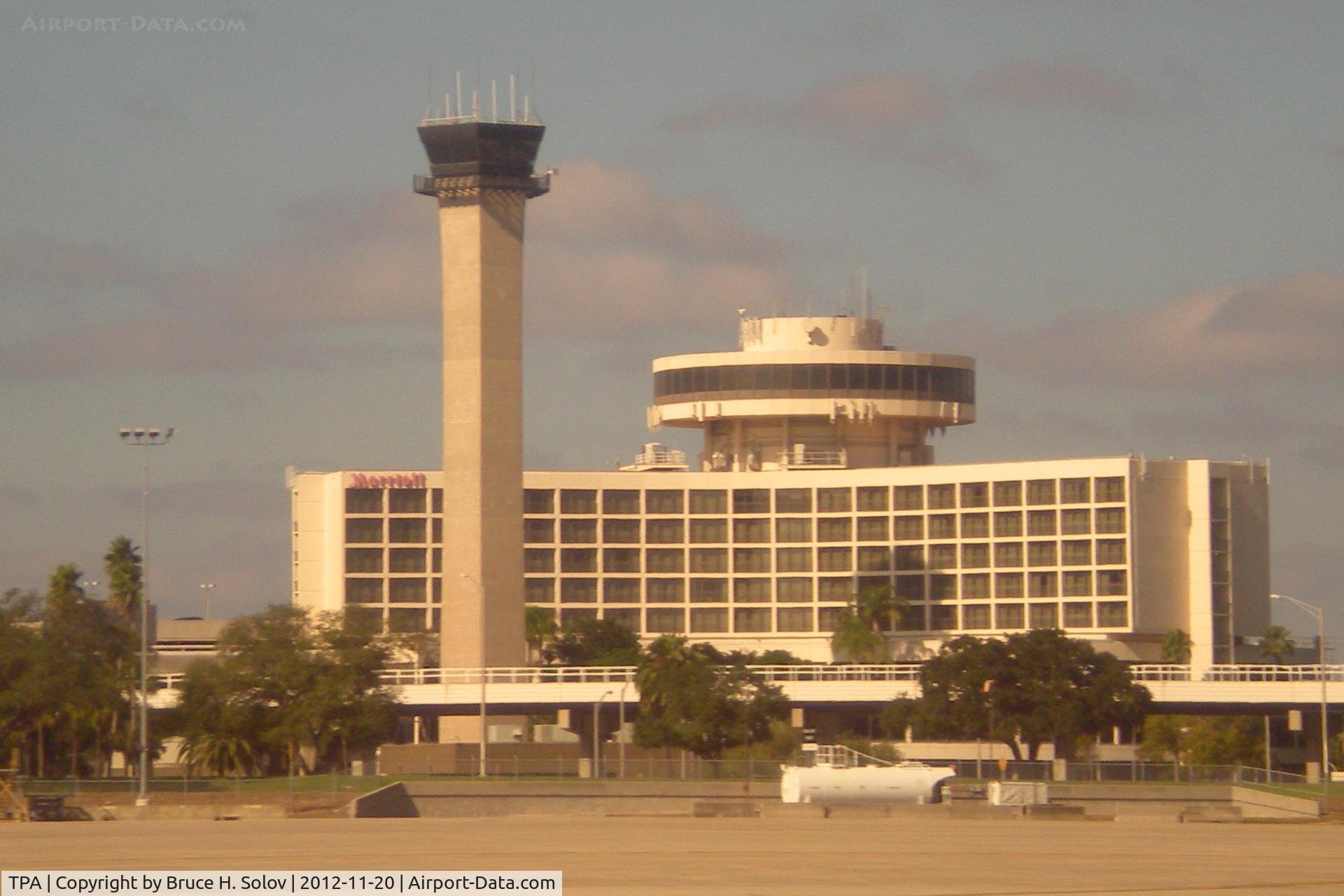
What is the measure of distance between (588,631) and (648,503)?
18976 mm

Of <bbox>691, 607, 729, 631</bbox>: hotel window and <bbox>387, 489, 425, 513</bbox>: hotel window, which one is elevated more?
<bbox>387, 489, 425, 513</bbox>: hotel window

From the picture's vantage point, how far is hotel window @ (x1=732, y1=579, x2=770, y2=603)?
196 m

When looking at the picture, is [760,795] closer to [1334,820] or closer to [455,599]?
[1334,820]

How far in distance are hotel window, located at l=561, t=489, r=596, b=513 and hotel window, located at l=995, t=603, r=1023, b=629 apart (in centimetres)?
3448

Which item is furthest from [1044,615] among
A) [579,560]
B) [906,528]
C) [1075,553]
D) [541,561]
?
[541,561]

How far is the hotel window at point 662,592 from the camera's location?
19512 cm

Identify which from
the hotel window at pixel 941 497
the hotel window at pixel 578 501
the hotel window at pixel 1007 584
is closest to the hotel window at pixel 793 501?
the hotel window at pixel 941 497

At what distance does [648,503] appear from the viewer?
196 m

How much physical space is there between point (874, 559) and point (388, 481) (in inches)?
1616

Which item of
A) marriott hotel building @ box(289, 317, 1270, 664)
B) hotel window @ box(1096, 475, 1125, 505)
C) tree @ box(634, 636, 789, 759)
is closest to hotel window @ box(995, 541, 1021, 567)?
marriott hotel building @ box(289, 317, 1270, 664)

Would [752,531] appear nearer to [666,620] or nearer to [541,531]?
[666,620]

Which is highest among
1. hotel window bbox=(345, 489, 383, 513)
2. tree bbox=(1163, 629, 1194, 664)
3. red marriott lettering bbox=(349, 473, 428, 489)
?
red marriott lettering bbox=(349, 473, 428, 489)

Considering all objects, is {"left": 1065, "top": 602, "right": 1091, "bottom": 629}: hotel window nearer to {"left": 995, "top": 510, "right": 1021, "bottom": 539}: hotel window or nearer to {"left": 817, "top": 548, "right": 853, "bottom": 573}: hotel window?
{"left": 995, "top": 510, "right": 1021, "bottom": 539}: hotel window

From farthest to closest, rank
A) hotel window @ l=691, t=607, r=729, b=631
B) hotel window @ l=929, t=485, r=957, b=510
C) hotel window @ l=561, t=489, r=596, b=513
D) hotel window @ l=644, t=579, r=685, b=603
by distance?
hotel window @ l=644, t=579, r=685, b=603, hotel window @ l=691, t=607, r=729, b=631, hotel window @ l=561, t=489, r=596, b=513, hotel window @ l=929, t=485, r=957, b=510
